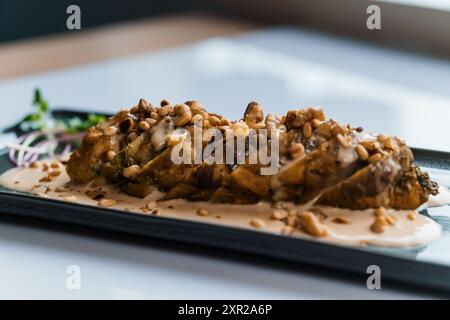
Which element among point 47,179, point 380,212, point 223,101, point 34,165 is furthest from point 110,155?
point 223,101

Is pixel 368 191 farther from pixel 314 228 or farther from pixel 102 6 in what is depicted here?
pixel 102 6

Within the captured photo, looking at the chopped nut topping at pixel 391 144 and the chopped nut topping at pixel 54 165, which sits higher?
the chopped nut topping at pixel 391 144

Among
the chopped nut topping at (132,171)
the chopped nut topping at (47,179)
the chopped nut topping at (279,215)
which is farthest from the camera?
the chopped nut topping at (47,179)

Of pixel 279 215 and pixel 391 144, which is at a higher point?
pixel 391 144

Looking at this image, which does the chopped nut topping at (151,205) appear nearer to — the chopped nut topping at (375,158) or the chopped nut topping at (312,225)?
the chopped nut topping at (312,225)

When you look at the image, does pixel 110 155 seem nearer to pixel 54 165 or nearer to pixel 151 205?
pixel 151 205

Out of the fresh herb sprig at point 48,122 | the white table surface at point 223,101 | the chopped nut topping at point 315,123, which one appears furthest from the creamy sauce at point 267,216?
the fresh herb sprig at point 48,122
